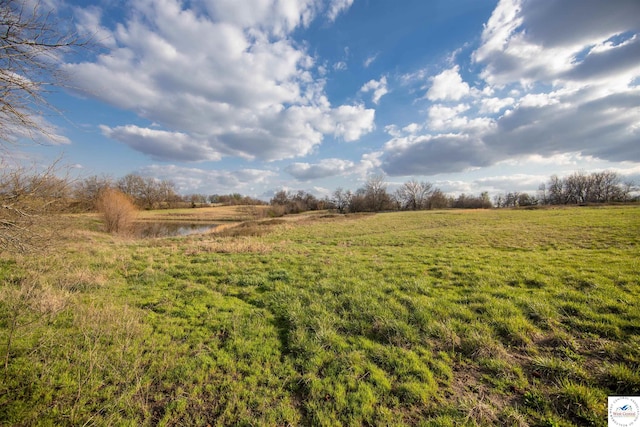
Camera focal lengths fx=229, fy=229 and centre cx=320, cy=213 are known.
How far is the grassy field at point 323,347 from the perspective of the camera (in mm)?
3199

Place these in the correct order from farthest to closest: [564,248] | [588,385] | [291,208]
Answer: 1. [291,208]
2. [564,248]
3. [588,385]

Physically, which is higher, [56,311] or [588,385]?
[56,311]

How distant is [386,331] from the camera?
197 inches

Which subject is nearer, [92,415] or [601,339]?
[92,415]

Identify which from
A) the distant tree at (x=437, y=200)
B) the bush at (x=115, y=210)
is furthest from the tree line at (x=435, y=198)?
the bush at (x=115, y=210)

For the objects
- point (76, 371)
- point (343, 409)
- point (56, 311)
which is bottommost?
point (343, 409)

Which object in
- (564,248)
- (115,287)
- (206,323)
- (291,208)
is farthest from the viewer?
(291,208)

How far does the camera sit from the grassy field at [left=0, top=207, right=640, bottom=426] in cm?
320

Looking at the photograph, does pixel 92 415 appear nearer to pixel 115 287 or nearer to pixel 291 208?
pixel 115 287

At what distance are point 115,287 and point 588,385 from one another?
36.3 feet

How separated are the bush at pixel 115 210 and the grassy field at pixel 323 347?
61.4 ft

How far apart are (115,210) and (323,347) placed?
29281 mm

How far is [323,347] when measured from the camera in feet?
15.1

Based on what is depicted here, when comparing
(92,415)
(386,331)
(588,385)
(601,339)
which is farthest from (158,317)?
(601,339)
